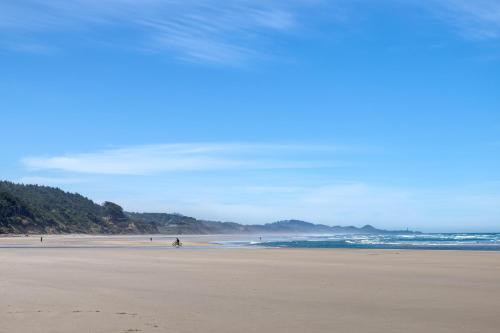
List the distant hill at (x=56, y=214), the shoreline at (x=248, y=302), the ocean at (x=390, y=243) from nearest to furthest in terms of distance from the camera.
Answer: the shoreline at (x=248, y=302) < the ocean at (x=390, y=243) < the distant hill at (x=56, y=214)

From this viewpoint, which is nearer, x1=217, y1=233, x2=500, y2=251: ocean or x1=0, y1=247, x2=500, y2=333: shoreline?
x1=0, y1=247, x2=500, y2=333: shoreline

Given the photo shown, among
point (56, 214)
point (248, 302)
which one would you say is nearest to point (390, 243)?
point (248, 302)

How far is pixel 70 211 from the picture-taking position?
150 metres

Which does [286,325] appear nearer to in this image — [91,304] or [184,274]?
[91,304]

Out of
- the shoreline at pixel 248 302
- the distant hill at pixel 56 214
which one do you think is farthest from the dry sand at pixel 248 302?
the distant hill at pixel 56 214

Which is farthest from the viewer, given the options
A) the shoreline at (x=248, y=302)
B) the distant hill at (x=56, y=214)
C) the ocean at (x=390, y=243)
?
the distant hill at (x=56, y=214)

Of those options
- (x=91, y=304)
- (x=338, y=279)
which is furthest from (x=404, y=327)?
(x=338, y=279)

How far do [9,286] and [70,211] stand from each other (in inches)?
5485

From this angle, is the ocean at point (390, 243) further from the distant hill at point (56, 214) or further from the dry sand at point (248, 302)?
the distant hill at point (56, 214)

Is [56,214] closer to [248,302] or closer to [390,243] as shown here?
[390,243]

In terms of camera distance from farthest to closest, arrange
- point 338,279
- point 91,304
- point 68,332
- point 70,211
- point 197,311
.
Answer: point 70,211
point 338,279
point 91,304
point 197,311
point 68,332

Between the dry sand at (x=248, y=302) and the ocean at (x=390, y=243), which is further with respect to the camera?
the ocean at (x=390, y=243)

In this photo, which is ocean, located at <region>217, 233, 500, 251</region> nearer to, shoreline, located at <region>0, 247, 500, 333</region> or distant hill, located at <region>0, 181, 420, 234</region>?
shoreline, located at <region>0, 247, 500, 333</region>

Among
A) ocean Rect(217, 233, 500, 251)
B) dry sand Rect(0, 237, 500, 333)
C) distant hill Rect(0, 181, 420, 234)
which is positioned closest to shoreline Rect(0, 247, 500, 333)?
dry sand Rect(0, 237, 500, 333)
